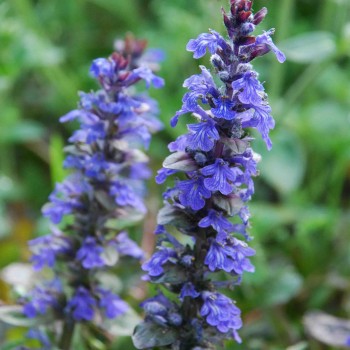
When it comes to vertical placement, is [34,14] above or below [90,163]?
Answer: above

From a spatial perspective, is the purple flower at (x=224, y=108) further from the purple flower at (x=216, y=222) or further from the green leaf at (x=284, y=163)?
the green leaf at (x=284, y=163)

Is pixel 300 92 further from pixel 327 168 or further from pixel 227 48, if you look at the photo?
pixel 227 48

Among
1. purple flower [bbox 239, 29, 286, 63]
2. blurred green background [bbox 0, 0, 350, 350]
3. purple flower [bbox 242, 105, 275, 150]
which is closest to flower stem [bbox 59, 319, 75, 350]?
blurred green background [bbox 0, 0, 350, 350]

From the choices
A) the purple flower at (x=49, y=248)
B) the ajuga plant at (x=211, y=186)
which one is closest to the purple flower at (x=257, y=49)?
the ajuga plant at (x=211, y=186)

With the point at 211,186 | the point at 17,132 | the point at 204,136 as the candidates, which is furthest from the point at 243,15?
the point at 17,132

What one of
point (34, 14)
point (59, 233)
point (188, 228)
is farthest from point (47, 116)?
point (188, 228)

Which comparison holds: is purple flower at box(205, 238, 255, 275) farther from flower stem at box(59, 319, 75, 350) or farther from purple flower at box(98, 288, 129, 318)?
flower stem at box(59, 319, 75, 350)

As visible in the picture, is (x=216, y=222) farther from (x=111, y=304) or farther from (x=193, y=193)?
(x=111, y=304)
